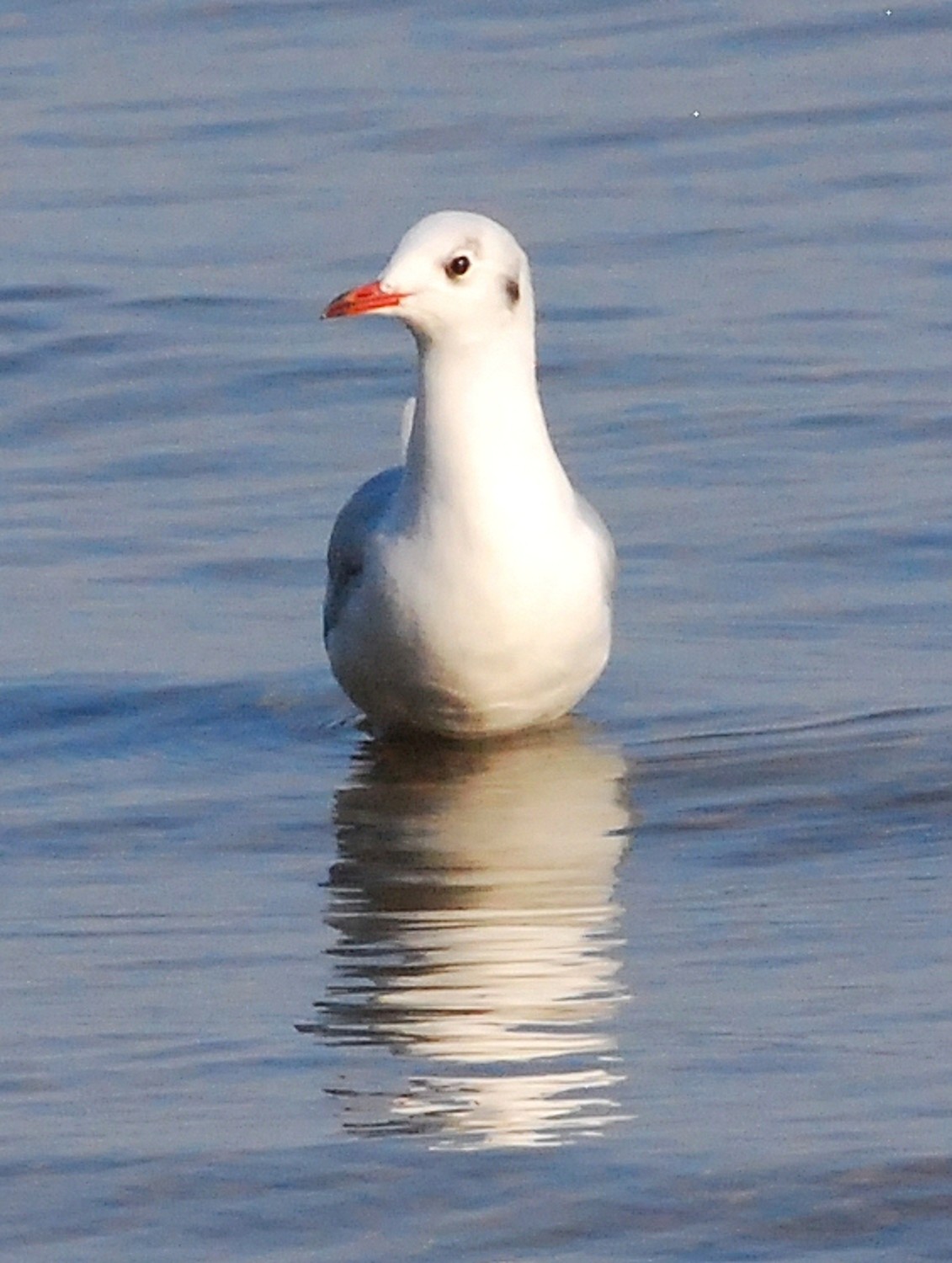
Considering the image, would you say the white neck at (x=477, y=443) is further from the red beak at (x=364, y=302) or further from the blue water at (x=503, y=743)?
the blue water at (x=503, y=743)

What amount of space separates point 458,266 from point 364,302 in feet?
0.81

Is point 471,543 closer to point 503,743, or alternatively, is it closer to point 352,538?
point 352,538

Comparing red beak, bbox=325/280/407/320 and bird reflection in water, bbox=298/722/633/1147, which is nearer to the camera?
bird reflection in water, bbox=298/722/633/1147

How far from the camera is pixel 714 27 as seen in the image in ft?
43.8

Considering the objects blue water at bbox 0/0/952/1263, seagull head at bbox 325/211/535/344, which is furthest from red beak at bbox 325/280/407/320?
blue water at bbox 0/0/952/1263

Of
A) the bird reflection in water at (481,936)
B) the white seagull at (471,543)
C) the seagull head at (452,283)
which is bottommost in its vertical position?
the bird reflection in water at (481,936)

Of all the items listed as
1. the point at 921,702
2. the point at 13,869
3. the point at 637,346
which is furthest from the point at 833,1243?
the point at 637,346

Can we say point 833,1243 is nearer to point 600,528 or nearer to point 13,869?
point 13,869

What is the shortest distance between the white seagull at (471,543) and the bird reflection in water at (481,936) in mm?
161

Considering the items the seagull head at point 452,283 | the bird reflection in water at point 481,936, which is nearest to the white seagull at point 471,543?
the seagull head at point 452,283

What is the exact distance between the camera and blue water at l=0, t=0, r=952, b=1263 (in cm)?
419

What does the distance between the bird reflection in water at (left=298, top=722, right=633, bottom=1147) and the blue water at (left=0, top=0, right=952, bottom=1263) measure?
1 cm

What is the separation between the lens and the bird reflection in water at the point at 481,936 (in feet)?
14.4

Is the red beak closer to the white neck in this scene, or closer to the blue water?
the white neck
